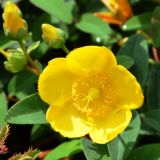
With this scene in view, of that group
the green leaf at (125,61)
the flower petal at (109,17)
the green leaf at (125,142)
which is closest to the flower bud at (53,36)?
the green leaf at (125,61)

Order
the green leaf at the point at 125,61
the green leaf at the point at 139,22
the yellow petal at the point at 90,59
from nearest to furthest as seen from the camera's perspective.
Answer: the yellow petal at the point at 90,59
the green leaf at the point at 125,61
the green leaf at the point at 139,22

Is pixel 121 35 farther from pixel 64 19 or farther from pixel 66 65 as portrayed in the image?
pixel 66 65

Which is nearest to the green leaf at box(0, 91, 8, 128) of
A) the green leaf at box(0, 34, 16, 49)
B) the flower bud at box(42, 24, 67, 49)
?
the green leaf at box(0, 34, 16, 49)

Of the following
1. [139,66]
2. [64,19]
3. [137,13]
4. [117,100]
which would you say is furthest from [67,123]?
[137,13]

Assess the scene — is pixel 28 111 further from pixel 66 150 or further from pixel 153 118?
pixel 153 118

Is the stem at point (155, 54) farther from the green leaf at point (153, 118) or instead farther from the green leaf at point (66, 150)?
the green leaf at point (66, 150)

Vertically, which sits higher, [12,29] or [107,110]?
[12,29]

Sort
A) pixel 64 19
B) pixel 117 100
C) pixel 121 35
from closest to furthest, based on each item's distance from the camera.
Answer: pixel 117 100 → pixel 64 19 → pixel 121 35

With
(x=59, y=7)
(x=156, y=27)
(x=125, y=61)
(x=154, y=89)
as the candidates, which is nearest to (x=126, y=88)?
(x=125, y=61)
